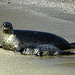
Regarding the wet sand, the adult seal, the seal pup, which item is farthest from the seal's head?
the seal pup

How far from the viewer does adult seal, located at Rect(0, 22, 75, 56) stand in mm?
6719

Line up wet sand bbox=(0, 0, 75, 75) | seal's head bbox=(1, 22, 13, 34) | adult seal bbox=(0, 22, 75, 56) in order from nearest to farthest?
wet sand bbox=(0, 0, 75, 75) < adult seal bbox=(0, 22, 75, 56) < seal's head bbox=(1, 22, 13, 34)

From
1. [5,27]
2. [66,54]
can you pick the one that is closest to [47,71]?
[66,54]

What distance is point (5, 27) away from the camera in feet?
23.1

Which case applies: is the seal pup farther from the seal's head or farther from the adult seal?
the seal's head

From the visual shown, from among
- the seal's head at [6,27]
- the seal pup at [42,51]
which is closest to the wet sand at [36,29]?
the seal pup at [42,51]

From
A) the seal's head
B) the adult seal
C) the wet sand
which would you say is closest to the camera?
the wet sand

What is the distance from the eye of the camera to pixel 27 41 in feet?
24.0

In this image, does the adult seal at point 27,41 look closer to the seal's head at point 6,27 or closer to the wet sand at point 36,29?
the seal's head at point 6,27

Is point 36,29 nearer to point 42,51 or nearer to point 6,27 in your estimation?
point 6,27

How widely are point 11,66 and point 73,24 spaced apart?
15.4 feet

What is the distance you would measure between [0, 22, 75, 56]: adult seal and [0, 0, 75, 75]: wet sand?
25 cm

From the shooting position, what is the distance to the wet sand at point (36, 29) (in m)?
4.92

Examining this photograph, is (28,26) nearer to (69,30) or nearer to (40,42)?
(69,30)
